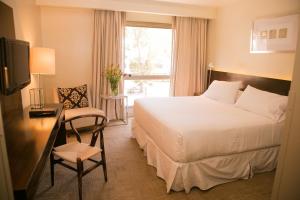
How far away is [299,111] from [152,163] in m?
1.97

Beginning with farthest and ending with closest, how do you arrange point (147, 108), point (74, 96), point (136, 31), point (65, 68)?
point (136, 31) → point (65, 68) → point (74, 96) → point (147, 108)

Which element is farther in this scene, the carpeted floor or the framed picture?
the framed picture

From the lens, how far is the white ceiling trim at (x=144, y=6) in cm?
378

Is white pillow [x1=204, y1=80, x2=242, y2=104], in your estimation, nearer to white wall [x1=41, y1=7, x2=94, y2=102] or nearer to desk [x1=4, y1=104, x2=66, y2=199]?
white wall [x1=41, y1=7, x2=94, y2=102]

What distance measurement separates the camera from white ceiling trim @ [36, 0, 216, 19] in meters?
3.78

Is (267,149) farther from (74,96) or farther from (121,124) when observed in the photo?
(74,96)

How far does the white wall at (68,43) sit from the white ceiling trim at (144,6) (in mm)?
313

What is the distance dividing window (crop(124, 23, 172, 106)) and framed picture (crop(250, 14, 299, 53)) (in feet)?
6.38

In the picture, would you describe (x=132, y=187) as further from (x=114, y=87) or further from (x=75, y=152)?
(x=114, y=87)

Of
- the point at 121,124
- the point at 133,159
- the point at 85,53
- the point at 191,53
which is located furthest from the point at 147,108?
the point at 191,53

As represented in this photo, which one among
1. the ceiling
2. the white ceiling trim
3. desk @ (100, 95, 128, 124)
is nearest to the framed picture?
the ceiling

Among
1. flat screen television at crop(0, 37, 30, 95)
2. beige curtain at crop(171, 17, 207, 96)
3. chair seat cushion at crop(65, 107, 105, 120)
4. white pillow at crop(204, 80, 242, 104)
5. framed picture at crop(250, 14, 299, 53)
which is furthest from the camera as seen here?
beige curtain at crop(171, 17, 207, 96)

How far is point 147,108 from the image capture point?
3076 millimetres

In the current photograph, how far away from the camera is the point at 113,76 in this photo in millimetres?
4180
